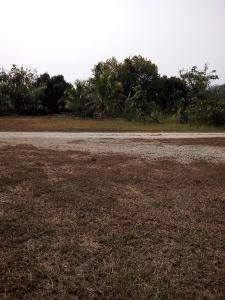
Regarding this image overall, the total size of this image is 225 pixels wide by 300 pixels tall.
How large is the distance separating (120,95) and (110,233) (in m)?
27.4

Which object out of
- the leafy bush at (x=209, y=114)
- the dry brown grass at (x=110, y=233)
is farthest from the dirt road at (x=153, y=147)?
the leafy bush at (x=209, y=114)

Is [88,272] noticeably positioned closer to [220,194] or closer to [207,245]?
[207,245]

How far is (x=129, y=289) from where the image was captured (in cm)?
386

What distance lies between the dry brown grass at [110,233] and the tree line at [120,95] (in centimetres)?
1849

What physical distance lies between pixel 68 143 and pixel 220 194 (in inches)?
321

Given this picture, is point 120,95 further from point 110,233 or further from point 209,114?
point 110,233

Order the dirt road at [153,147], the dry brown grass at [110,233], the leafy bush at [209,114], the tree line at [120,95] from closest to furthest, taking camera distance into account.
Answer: the dry brown grass at [110,233] → the dirt road at [153,147] → the leafy bush at [209,114] → the tree line at [120,95]

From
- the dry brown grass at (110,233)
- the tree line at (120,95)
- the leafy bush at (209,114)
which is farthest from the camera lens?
the tree line at (120,95)

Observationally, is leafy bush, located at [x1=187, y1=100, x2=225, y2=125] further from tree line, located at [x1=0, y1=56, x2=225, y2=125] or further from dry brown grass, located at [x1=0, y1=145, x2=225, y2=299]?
dry brown grass, located at [x1=0, y1=145, x2=225, y2=299]

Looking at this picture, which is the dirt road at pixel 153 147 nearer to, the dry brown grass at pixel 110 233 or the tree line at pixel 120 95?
the dry brown grass at pixel 110 233

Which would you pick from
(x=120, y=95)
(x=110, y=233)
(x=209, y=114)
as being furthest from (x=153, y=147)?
(x=120, y=95)

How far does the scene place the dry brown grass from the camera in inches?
155

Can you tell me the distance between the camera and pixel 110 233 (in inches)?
207

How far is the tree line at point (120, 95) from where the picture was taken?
2812 cm
